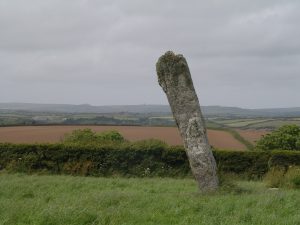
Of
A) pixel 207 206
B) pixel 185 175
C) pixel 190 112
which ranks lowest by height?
pixel 185 175

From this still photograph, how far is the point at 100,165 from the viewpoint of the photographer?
28.4 meters

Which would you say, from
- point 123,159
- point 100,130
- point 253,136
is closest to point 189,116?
point 123,159

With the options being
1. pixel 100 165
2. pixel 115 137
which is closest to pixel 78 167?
pixel 100 165

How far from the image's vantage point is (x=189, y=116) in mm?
14711

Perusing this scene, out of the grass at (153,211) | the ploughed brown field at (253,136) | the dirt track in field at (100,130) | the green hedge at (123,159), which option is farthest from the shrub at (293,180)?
the ploughed brown field at (253,136)

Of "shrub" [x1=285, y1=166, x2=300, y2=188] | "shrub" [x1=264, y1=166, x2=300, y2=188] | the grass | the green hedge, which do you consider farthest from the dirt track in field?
the grass

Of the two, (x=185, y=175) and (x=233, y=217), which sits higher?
(x=233, y=217)

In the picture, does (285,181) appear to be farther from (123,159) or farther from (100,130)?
(100,130)

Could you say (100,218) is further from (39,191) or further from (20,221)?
(39,191)

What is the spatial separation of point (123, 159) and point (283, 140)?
46.4 feet

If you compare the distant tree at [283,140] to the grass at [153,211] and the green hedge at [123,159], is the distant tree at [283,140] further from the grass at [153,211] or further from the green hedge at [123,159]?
the grass at [153,211]

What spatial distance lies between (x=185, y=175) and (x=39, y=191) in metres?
15.0

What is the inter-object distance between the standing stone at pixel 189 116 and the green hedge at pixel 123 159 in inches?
518

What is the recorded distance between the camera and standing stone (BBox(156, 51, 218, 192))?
47.7 feet
